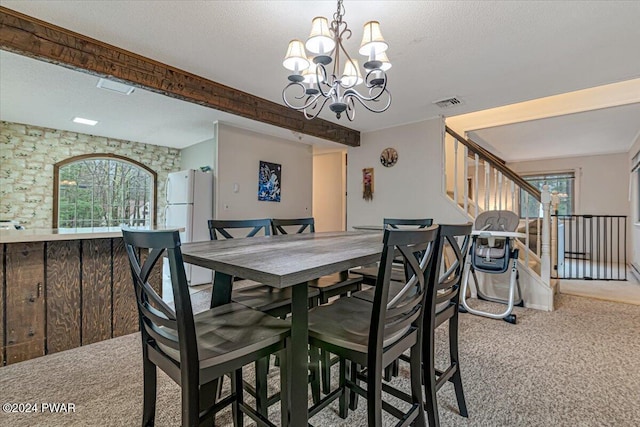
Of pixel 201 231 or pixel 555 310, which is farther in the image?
pixel 201 231

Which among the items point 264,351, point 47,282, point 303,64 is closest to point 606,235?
point 303,64

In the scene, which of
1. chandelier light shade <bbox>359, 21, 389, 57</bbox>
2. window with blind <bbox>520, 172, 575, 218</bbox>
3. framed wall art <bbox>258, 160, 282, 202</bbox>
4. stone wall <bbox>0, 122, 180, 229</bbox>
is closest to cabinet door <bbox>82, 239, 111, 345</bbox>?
chandelier light shade <bbox>359, 21, 389, 57</bbox>

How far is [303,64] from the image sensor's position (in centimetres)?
192

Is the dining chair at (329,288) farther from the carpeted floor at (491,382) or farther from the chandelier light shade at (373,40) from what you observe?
the chandelier light shade at (373,40)

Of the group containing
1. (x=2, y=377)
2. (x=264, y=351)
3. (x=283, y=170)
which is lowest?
(x=2, y=377)

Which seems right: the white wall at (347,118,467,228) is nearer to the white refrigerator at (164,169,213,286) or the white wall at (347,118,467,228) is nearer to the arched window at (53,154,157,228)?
the white refrigerator at (164,169,213,286)

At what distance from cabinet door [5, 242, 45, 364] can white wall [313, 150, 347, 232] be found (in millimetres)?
4827

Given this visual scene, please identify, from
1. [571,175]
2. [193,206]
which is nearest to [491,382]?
→ [193,206]

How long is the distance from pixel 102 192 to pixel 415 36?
581cm

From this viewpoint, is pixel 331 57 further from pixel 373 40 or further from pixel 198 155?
pixel 198 155

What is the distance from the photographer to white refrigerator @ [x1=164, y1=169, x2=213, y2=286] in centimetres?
423

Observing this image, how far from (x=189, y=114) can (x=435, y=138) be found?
11.2ft

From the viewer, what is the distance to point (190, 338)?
0.96m

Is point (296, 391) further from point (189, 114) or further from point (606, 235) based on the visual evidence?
point (606, 235)
